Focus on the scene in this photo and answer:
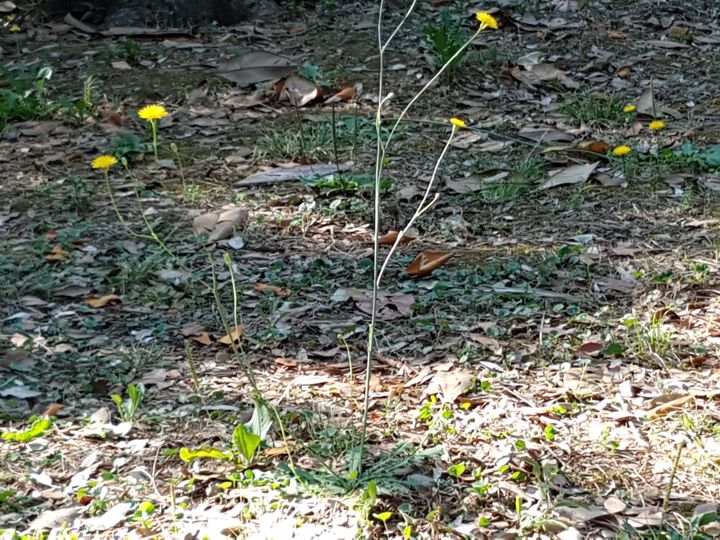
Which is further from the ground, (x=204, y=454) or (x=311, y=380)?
Answer: (x=204, y=454)

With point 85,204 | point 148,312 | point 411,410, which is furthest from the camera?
point 85,204

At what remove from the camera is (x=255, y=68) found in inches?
211

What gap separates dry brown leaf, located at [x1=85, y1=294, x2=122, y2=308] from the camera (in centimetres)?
327

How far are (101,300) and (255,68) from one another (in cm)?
243

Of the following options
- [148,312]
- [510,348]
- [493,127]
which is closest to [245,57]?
[493,127]

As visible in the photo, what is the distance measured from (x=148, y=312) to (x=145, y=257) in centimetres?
41

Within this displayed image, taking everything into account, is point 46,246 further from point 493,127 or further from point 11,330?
point 493,127

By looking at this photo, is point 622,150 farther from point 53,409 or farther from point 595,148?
point 53,409

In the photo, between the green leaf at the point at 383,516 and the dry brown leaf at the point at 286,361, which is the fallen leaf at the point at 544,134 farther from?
the green leaf at the point at 383,516

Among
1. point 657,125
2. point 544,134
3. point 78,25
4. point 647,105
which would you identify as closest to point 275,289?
point 544,134

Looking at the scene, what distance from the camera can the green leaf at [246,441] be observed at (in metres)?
2.37

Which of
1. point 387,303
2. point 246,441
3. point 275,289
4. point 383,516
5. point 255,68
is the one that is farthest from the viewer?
point 255,68

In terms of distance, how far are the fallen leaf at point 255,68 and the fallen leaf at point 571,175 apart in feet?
5.90

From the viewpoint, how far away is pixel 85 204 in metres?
4.00
